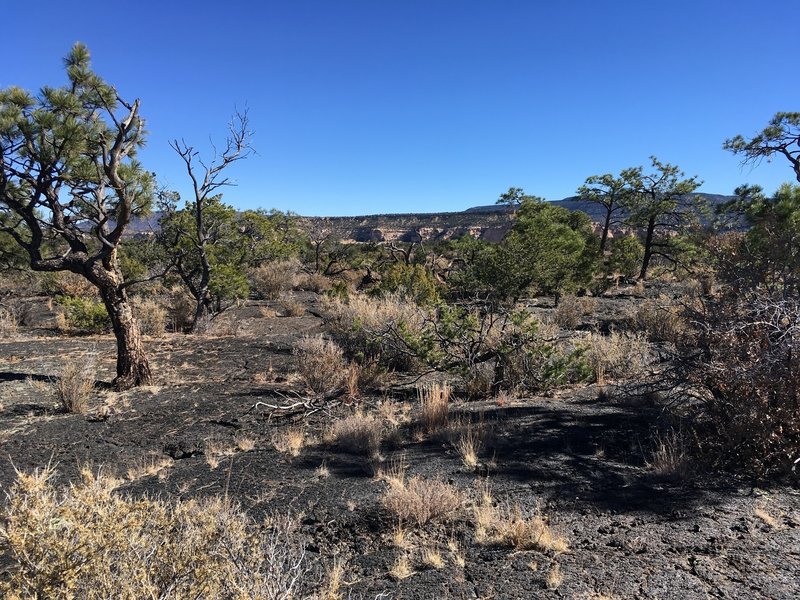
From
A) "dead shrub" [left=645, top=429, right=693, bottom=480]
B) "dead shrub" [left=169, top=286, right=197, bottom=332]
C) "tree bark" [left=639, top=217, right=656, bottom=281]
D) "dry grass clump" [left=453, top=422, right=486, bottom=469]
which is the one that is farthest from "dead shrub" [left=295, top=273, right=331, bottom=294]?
"dead shrub" [left=645, top=429, right=693, bottom=480]

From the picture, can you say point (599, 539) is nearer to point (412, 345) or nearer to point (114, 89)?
point (412, 345)

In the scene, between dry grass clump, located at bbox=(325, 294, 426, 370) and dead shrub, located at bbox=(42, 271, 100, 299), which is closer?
dry grass clump, located at bbox=(325, 294, 426, 370)

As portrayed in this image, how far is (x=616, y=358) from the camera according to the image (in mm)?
7793

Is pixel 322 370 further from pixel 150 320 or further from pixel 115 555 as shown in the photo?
pixel 150 320

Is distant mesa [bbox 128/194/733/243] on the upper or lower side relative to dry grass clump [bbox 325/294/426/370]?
upper

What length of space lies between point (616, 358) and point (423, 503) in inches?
209

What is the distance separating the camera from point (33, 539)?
203cm

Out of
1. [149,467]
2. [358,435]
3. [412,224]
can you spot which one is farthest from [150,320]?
[412,224]

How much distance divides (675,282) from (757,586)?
23563 millimetres

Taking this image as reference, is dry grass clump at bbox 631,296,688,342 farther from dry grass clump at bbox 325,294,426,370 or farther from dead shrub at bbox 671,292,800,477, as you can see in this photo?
dead shrub at bbox 671,292,800,477

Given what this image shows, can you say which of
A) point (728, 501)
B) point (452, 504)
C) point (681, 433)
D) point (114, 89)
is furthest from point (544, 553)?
point (114, 89)

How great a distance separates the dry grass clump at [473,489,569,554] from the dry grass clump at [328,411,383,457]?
1681mm

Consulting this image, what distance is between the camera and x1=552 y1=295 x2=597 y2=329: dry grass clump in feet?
42.1

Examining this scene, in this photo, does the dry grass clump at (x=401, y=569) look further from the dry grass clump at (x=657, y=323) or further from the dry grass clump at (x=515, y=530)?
the dry grass clump at (x=657, y=323)
